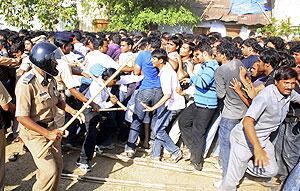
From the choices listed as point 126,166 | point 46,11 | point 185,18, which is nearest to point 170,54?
point 126,166

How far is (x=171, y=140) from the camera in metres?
5.80

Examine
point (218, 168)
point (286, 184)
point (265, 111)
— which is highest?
point (265, 111)

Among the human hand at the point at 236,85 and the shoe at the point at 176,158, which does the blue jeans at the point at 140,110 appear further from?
the human hand at the point at 236,85

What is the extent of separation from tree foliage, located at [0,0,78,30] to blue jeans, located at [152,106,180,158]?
14.8 m

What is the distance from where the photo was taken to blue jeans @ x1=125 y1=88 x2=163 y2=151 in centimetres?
561

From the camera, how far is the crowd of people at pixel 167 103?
3707 mm

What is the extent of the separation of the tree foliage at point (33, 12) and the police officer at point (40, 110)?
16070mm

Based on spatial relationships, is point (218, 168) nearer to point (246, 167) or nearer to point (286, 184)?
point (246, 167)

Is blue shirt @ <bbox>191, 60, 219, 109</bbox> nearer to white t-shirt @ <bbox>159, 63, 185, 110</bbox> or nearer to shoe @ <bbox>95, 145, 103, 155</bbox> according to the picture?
white t-shirt @ <bbox>159, 63, 185, 110</bbox>

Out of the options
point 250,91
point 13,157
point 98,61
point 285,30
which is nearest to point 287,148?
point 250,91

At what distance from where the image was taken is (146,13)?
18.3 metres

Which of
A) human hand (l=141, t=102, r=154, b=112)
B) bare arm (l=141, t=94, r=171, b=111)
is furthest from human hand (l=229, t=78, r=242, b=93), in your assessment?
human hand (l=141, t=102, r=154, b=112)

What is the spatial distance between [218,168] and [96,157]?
1978 millimetres

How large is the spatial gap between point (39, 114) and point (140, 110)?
2.24m
